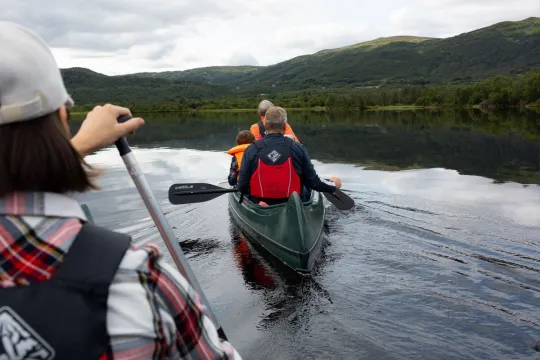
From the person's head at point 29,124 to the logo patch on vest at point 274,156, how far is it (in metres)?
6.45

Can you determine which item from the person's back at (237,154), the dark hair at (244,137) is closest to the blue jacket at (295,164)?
the person's back at (237,154)

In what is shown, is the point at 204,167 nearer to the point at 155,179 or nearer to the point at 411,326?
the point at 155,179

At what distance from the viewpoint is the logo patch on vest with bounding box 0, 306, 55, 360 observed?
108cm

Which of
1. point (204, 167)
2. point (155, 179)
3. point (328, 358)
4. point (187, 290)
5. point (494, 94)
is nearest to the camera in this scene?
point (187, 290)

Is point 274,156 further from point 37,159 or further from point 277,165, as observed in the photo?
point 37,159

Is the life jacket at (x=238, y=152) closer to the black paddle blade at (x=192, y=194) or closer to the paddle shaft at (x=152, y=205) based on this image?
the black paddle blade at (x=192, y=194)

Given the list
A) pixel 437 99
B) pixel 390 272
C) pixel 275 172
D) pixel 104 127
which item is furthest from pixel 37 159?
pixel 437 99

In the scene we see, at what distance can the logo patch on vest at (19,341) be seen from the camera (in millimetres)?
1078

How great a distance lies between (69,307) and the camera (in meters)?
1.08

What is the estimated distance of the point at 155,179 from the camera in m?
15.9

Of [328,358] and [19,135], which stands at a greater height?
[19,135]

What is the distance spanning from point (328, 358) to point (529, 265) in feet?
Answer: 12.4

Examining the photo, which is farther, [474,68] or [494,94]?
[474,68]

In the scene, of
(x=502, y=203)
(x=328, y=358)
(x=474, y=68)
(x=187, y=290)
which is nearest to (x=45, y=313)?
(x=187, y=290)
